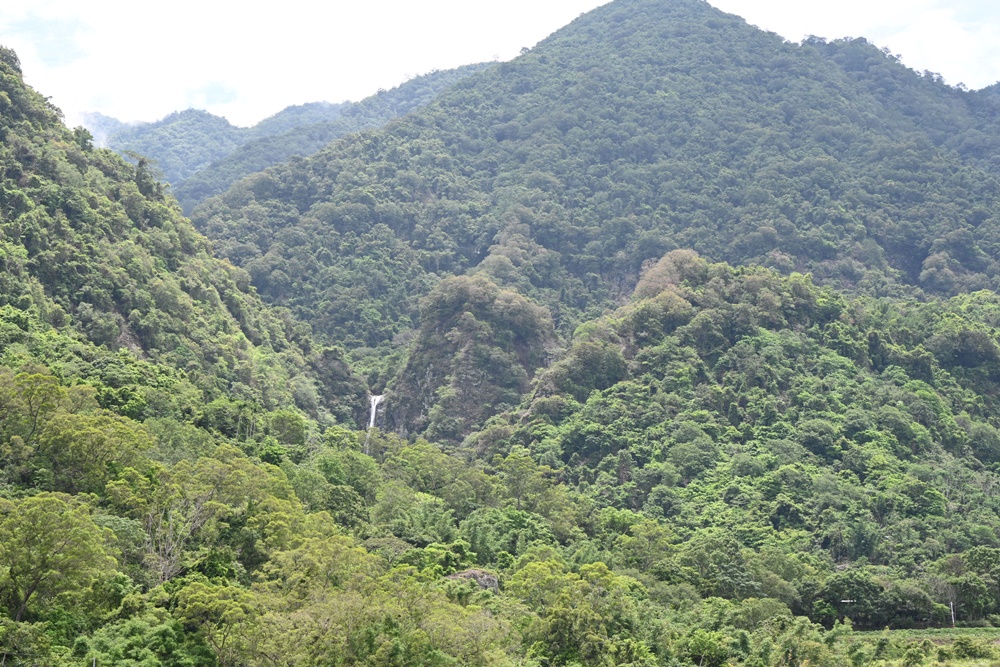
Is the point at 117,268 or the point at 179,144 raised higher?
the point at 179,144

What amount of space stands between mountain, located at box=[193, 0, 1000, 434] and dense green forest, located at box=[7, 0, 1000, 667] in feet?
1.44

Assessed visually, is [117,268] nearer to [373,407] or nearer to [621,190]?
[373,407]

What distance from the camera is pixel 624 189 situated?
4624 inches

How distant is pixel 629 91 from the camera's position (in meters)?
136

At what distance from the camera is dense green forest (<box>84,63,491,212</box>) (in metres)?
148

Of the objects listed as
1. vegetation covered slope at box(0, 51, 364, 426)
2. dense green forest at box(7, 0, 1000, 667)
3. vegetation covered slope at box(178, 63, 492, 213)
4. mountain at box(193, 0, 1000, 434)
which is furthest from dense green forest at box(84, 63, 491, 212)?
vegetation covered slope at box(0, 51, 364, 426)

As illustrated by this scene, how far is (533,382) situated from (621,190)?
1683 inches

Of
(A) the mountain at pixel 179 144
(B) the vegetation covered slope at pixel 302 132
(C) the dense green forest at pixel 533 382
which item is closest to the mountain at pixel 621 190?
(C) the dense green forest at pixel 533 382

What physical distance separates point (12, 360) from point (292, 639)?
22.3m

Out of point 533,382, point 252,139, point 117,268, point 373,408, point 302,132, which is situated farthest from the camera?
point 252,139

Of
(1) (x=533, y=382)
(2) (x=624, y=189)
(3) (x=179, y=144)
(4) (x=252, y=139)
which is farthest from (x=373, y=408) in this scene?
(3) (x=179, y=144)

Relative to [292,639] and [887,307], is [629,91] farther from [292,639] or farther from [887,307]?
[292,639]

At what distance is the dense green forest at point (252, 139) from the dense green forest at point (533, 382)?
25.6 metres

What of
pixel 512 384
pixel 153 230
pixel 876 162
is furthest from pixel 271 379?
pixel 876 162
